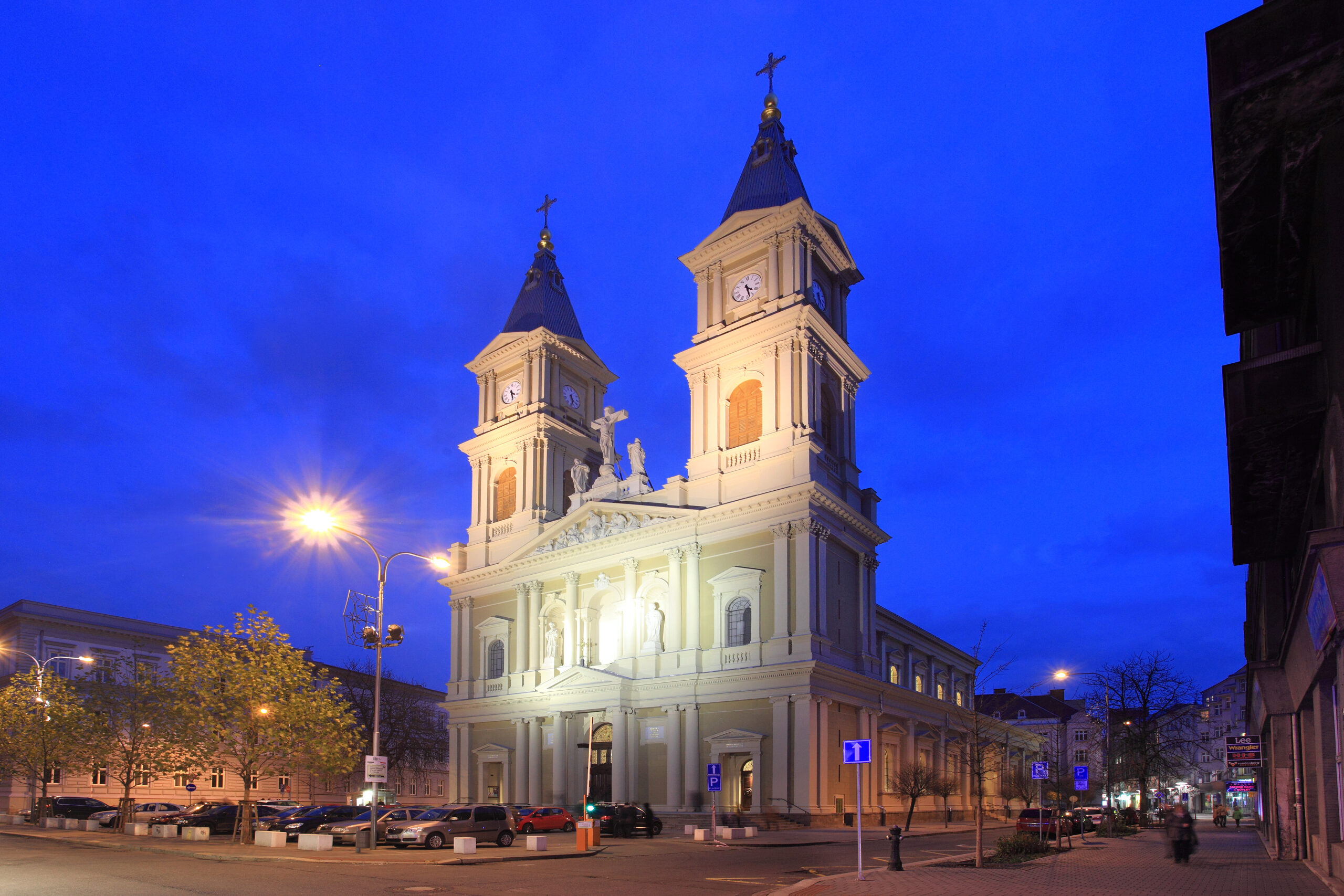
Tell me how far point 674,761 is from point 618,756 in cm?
284

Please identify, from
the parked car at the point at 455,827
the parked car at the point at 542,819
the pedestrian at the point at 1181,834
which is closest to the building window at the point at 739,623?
the parked car at the point at 542,819

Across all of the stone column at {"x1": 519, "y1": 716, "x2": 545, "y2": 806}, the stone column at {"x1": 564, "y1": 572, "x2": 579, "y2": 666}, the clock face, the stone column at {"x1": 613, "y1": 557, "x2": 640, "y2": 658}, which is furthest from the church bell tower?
the clock face

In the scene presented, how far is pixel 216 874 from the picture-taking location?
19000mm

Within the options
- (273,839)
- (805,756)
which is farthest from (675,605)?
(273,839)

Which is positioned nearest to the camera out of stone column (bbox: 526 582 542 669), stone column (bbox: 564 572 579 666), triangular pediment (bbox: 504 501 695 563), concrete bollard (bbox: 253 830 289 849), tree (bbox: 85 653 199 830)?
concrete bollard (bbox: 253 830 289 849)

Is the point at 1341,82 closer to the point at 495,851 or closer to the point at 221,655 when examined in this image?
the point at 495,851

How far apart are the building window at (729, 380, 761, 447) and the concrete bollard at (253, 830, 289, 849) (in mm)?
26357

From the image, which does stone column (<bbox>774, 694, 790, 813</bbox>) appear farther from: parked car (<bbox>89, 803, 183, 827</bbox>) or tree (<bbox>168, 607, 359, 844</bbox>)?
parked car (<bbox>89, 803, 183, 827</bbox>)

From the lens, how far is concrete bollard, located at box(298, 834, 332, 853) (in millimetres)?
26922

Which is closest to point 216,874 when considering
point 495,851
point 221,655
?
point 495,851

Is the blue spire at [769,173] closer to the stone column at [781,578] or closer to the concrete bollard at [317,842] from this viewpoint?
the stone column at [781,578]

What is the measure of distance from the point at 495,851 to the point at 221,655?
37.3 ft

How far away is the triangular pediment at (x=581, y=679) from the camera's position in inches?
1793

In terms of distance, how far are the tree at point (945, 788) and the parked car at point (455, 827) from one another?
24.0m
